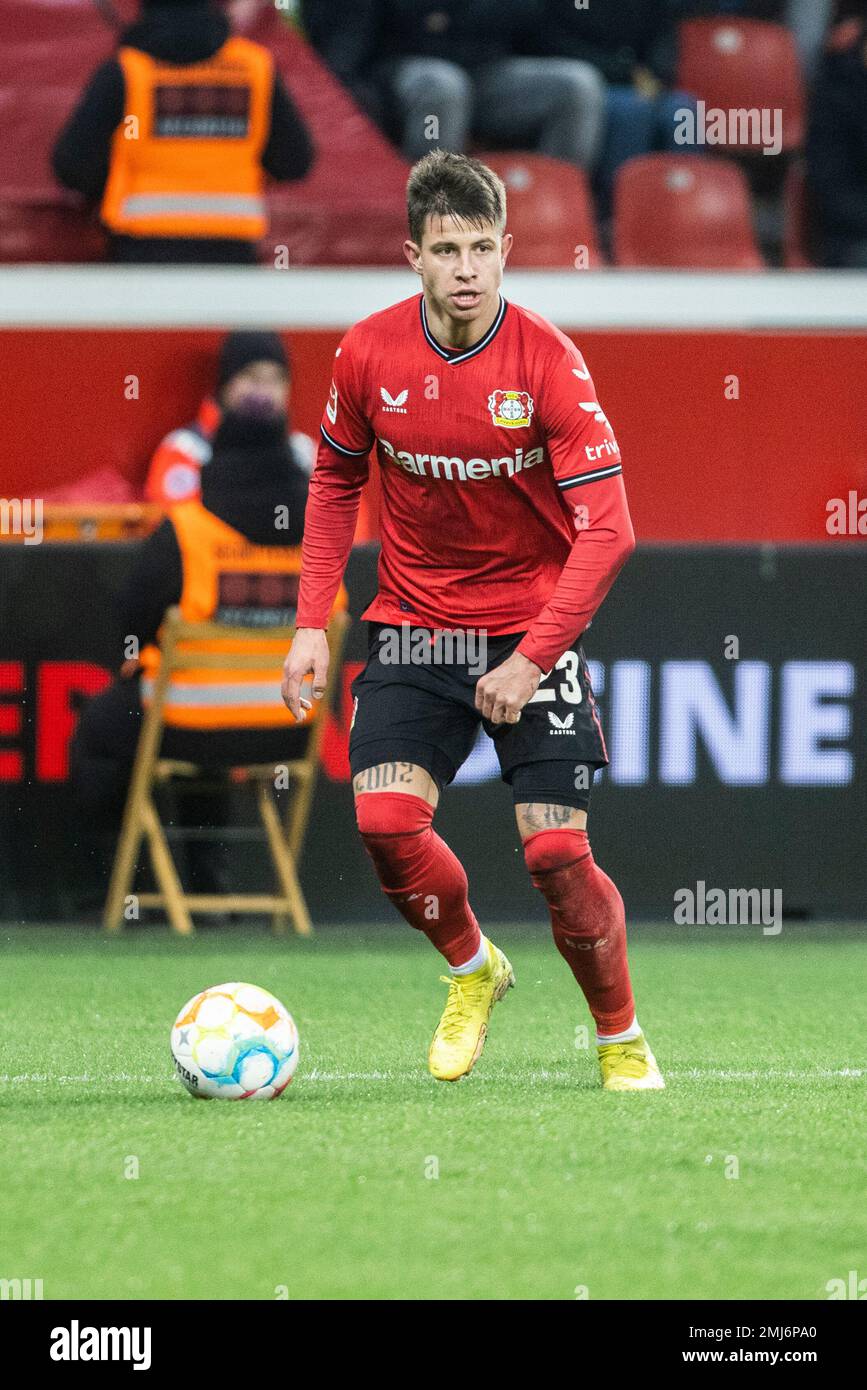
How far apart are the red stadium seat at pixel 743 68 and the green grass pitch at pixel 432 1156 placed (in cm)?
700

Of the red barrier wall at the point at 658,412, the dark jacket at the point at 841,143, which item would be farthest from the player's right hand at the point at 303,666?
the dark jacket at the point at 841,143

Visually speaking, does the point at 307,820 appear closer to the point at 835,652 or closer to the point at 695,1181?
the point at 835,652

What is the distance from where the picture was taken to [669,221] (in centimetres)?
1210

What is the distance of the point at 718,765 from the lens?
8578mm

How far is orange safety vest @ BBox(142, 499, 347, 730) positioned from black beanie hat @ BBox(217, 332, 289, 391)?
51.3 inches

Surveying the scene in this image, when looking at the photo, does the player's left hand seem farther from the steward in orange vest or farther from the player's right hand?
the steward in orange vest

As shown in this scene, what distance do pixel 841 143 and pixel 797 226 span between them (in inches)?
22.8

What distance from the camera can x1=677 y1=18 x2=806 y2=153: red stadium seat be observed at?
505 inches

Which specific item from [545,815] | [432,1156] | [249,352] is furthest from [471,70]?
[432,1156]

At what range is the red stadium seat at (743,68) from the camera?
1283cm

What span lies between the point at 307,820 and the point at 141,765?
705mm

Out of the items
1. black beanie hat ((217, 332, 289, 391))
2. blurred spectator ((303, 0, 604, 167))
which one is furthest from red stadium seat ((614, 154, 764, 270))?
black beanie hat ((217, 332, 289, 391))

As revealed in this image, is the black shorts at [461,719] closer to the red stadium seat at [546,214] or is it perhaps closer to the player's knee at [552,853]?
the player's knee at [552,853]
